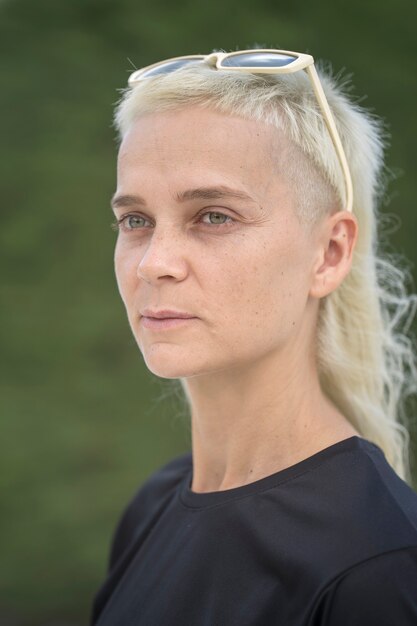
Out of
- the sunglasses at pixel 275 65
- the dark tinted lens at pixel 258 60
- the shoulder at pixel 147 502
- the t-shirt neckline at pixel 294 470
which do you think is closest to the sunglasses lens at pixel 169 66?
the sunglasses at pixel 275 65

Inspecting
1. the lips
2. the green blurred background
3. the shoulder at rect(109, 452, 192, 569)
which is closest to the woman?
the lips

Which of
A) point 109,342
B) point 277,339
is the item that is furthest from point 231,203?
point 109,342

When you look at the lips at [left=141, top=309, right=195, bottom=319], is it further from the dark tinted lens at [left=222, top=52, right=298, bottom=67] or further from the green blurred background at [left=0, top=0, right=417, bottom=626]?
the green blurred background at [left=0, top=0, right=417, bottom=626]

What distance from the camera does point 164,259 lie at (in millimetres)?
1881

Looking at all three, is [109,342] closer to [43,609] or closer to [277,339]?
[43,609]

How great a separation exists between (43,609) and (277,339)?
3.12 meters

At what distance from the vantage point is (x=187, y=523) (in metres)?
2.11

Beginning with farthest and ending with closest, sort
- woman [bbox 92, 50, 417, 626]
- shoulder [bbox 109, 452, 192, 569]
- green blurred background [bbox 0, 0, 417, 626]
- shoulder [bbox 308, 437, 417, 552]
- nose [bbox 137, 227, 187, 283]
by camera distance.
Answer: green blurred background [bbox 0, 0, 417, 626] → shoulder [bbox 109, 452, 192, 569] → nose [bbox 137, 227, 187, 283] → woman [bbox 92, 50, 417, 626] → shoulder [bbox 308, 437, 417, 552]

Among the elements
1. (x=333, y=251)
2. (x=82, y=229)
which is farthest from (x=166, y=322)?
(x=82, y=229)

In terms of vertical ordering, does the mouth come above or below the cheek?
below

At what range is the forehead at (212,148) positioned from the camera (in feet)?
6.15

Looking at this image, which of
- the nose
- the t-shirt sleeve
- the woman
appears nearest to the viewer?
the t-shirt sleeve

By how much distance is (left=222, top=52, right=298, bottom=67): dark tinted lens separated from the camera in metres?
1.96

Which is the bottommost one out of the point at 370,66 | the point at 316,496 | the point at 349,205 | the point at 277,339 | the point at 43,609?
the point at 43,609
